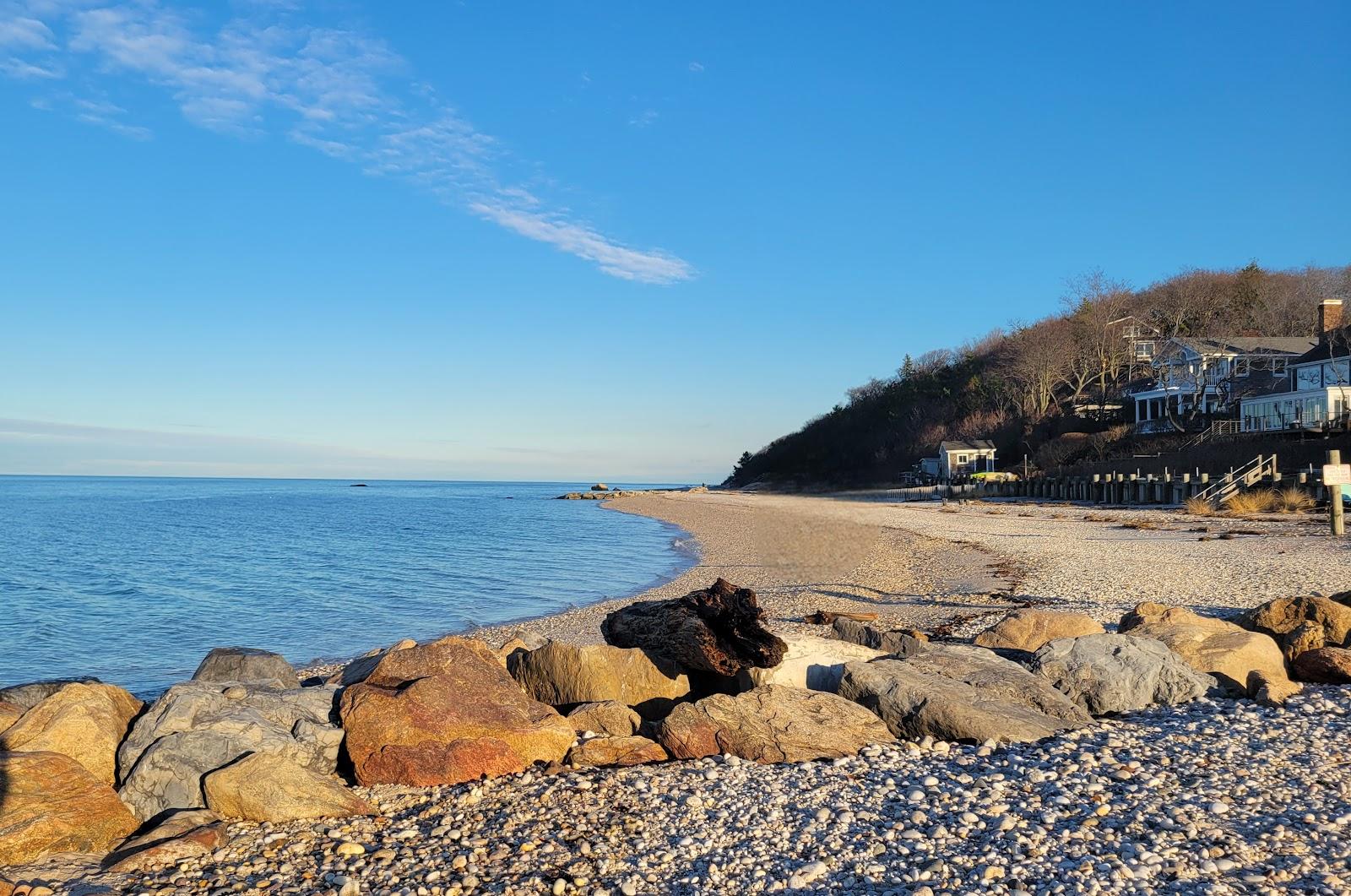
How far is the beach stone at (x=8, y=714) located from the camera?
306 inches

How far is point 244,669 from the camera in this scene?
10336 mm

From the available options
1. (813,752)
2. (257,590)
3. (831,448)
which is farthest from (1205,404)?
(813,752)

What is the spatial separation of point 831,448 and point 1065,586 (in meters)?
83.6

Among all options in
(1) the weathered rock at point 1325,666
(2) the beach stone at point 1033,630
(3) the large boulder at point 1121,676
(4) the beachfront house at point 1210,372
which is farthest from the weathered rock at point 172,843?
(4) the beachfront house at point 1210,372

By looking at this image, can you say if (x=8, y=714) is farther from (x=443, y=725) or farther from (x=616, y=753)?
(x=616, y=753)

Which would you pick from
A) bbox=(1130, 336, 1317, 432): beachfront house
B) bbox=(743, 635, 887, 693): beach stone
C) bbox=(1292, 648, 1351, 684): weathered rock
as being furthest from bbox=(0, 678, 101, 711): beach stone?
bbox=(1130, 336, 1317, 432): beachfront house

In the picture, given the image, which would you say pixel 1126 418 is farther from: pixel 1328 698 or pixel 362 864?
pixel 362 864

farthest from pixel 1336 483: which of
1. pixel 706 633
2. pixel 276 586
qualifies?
pixel 276 586

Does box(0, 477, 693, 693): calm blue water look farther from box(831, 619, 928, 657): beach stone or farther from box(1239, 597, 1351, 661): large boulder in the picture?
box(1239, 597, 1351, 661): large boulder

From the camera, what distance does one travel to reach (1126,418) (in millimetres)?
68000

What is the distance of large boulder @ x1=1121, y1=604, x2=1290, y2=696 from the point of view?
887 centimetres

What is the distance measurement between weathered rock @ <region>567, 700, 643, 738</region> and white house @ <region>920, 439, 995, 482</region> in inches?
2525

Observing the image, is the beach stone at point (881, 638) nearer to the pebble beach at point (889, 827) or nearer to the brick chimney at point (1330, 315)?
the pebble beach at point (889, 827)

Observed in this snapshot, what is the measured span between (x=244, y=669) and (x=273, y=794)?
451 cm
